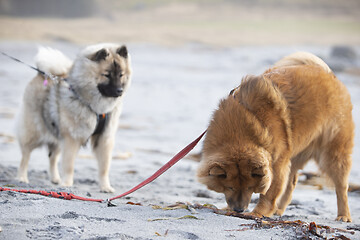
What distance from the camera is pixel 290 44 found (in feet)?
109

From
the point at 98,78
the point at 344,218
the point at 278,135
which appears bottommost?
the point at 344,218

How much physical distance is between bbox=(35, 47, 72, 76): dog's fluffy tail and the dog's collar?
2.51 ft

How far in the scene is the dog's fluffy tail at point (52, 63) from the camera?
197 inches

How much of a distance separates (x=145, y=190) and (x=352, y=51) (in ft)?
72.2

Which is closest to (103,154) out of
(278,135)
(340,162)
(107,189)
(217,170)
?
(107,189)

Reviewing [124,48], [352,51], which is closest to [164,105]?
[124,48]

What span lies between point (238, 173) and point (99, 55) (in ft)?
8.07

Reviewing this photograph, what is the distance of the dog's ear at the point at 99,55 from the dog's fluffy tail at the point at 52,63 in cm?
48

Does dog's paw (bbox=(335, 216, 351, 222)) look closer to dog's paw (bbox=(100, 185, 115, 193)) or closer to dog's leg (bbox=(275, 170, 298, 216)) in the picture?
dog's leg (bbox=(275, 170, 298, 216))

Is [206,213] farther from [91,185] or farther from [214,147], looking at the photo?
[91,185]

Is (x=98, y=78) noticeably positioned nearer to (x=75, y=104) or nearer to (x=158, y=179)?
(x=75, y=104)

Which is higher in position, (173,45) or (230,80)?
(173,45)

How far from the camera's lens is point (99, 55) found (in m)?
4.76

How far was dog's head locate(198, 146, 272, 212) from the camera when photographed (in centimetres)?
296
